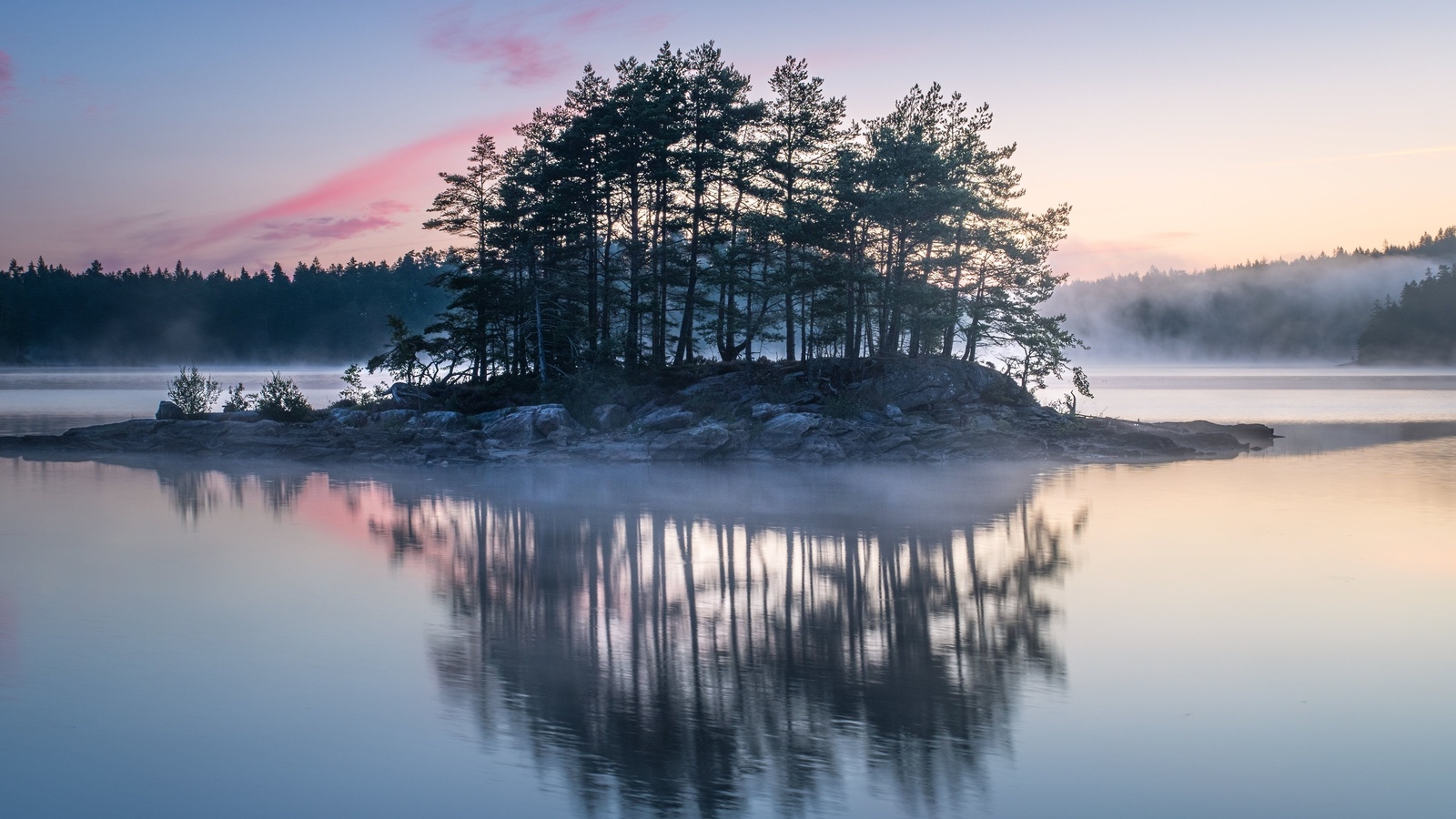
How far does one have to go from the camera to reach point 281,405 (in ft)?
113

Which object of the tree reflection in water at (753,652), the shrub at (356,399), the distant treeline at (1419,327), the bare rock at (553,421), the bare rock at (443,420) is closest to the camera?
the tree reflection in water at (753,652)

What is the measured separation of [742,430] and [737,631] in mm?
19603

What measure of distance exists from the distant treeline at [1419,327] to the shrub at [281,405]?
140490 millimetres

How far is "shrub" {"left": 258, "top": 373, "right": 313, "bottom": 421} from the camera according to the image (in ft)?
110

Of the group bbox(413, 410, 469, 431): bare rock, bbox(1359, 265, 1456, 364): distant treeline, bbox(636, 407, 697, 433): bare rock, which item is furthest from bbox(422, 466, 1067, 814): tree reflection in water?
bbox(1359, 265, 1456, 364): distant treeline

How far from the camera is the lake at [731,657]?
6.85m

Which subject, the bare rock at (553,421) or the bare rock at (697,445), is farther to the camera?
the bare rock at (553,421)

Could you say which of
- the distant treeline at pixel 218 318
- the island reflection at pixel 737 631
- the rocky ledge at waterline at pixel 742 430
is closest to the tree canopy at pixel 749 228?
the rocky ledge at waterline at pixel 742 430

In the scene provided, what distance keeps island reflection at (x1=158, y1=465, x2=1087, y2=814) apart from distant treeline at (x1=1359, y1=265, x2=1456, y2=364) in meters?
135

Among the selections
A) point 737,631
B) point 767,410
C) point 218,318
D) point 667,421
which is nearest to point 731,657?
point 737,631

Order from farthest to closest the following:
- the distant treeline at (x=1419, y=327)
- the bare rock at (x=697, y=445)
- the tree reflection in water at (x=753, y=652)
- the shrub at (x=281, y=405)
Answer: the distant treeline at (x=1419, y=327), the shrub at (x=281, y=405), the bare rock at (x=697, y=445), the tree reflection in water at (x=753, y=652)

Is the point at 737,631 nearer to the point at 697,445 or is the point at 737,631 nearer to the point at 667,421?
the point at 697,445

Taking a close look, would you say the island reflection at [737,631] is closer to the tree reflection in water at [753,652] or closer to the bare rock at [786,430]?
the tree reflection in water at [753,652]

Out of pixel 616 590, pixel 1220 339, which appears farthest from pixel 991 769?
pixel 1220 339
